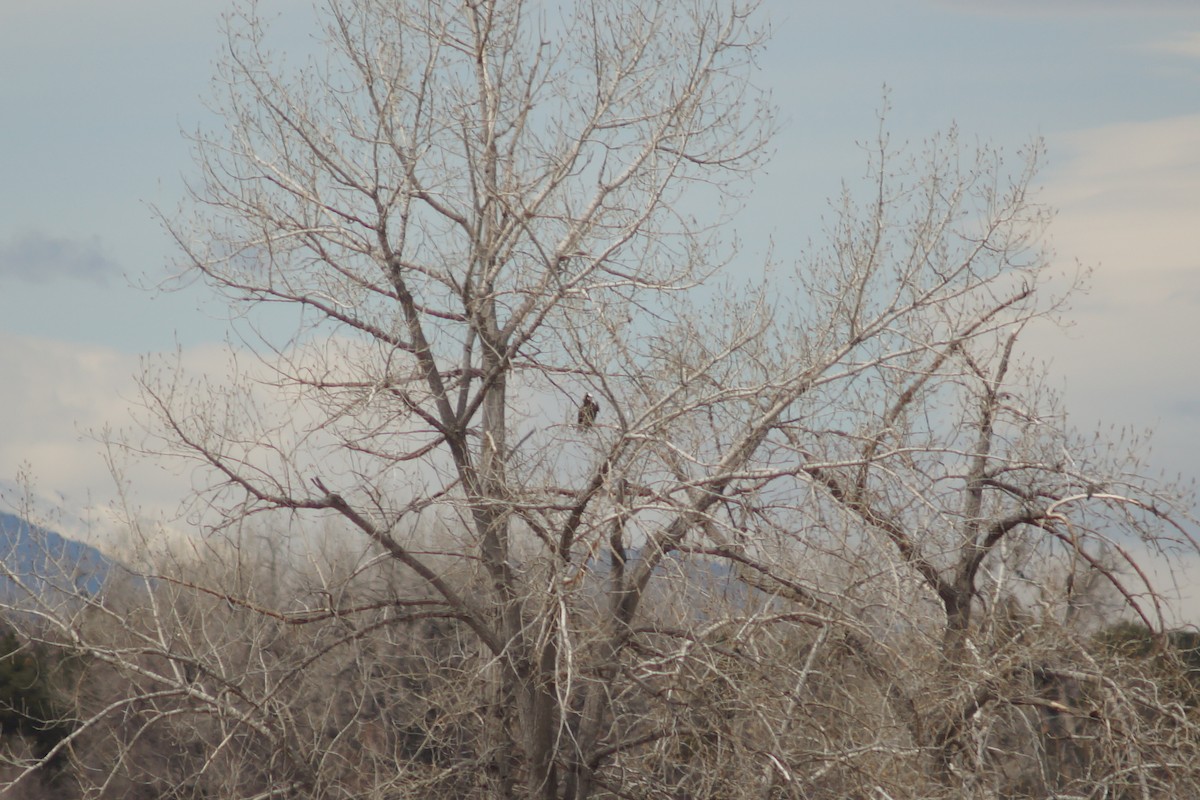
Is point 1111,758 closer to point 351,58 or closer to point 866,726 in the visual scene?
point 866,726

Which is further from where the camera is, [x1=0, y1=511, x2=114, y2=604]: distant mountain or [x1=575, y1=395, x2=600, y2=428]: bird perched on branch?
[x1=0, y1=511, x2=114, y2=604]: distant mountain

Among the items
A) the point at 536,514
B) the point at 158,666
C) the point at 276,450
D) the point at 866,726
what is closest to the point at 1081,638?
the point at 866,726

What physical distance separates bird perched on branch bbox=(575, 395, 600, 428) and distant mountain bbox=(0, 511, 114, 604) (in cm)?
451

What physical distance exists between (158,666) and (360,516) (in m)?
11.5

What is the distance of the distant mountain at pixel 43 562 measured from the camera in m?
11.7

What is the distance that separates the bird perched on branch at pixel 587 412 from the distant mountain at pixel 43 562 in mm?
4508

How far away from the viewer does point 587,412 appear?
11234 millimetres

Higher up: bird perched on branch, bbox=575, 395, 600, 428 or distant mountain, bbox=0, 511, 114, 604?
bird perched on branch, bbox=575, 395, 600, 428

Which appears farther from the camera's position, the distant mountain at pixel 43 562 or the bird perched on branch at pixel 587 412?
the distant mountain at pixel 43 562

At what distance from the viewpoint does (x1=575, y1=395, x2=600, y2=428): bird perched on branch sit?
1116 cm

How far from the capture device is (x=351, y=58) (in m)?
12.0

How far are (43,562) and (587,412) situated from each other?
548 centimetres

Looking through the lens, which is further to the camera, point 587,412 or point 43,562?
point 43,562

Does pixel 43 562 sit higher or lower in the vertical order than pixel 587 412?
lower
